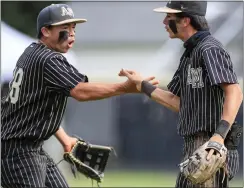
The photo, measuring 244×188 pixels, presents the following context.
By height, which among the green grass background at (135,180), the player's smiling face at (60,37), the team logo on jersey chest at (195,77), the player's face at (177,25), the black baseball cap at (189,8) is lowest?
the green grass background at (135,180)

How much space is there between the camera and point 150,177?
49.4 feet

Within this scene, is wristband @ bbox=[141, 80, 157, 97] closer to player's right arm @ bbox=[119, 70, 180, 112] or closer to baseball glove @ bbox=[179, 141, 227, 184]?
player's right arm @ bbox=[119, 70, 180, 112]

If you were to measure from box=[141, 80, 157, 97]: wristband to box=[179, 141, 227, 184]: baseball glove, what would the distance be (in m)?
0.79

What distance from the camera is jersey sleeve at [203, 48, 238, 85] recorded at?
5.11 meters

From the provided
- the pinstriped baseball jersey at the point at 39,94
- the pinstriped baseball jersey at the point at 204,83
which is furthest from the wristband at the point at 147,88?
the pinstriped baseball jersey at the point at 39,94

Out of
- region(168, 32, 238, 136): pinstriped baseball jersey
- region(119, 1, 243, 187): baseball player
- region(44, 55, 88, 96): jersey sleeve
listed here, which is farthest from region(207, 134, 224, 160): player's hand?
region(44, 55, 88, 96): jersey sleeve

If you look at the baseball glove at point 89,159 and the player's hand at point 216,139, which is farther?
the baseball glove at point 89,159

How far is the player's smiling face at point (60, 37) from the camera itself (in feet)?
20.1

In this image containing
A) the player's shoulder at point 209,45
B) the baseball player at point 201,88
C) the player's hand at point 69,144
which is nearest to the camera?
the baseball player at point 201,88

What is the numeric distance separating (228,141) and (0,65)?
7072 mm

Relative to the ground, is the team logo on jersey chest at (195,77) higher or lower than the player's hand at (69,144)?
higher

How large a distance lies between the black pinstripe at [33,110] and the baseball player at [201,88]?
30.7 inches

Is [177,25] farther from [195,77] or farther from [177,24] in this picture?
[195,77]

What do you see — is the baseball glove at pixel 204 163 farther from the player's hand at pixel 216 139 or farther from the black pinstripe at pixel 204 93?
the black pinstripe at pixel 204 93
